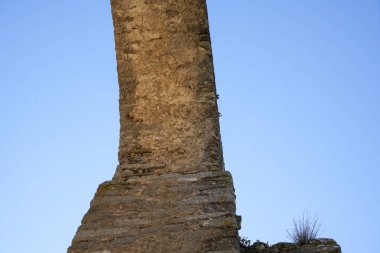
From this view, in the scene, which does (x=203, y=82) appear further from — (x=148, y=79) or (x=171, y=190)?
(x=171, y=190)

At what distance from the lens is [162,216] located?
3.34 metres

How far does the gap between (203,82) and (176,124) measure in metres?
0.39

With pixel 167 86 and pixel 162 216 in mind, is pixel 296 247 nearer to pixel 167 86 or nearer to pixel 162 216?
pixel 162 216

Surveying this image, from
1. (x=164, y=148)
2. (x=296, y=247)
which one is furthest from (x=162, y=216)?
(x=296, y=247)

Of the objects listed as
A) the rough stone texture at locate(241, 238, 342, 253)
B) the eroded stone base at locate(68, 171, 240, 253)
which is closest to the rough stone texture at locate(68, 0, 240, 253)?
the eroded stone base at locate(68, 171, 240, 253)

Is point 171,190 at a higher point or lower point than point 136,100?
lower

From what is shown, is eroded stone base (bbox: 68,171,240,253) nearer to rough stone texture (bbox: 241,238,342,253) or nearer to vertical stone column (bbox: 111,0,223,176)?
vertical stone column (bbox: 111,0,223,176)

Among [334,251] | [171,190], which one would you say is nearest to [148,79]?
[171,190]

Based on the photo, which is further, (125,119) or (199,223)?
(125,119)

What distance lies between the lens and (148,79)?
420cm

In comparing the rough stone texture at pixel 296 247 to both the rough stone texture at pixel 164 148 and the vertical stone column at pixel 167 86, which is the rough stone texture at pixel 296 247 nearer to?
the rough stone texture at pixel 164 148

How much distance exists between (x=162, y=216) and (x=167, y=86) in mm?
1170

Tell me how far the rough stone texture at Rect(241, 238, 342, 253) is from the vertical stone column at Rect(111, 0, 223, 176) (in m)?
0.61

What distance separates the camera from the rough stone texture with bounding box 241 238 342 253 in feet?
11.8
